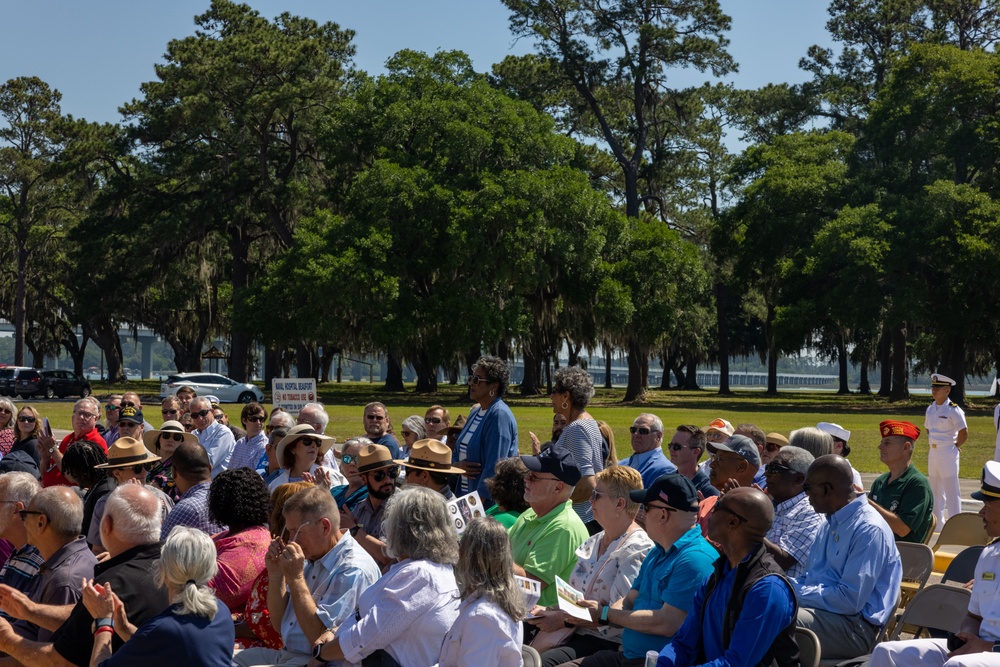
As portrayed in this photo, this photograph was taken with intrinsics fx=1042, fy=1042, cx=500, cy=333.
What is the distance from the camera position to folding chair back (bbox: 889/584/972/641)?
5.08 meters

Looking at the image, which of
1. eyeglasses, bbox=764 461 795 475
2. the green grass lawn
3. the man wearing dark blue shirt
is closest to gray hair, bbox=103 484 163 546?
the man wearing dark blue shirt

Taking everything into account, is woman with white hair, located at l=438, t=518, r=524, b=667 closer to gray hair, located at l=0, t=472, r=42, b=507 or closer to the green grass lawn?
gray hair, located at l=0, t=472, r=42, b=507

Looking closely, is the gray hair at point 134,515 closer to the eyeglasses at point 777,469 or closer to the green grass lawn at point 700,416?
the eyeglasses at point 777,469

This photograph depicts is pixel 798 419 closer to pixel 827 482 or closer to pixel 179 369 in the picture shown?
pixel 827 482

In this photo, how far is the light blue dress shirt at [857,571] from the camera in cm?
512

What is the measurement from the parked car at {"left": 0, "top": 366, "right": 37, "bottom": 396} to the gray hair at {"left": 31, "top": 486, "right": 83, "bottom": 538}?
4486cm

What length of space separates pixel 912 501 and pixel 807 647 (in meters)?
3.12

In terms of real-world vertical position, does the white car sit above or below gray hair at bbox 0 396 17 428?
below

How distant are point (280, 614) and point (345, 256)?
110ft

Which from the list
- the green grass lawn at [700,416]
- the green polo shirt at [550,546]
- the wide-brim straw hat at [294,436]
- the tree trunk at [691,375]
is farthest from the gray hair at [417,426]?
the tree trunk at [691,375]

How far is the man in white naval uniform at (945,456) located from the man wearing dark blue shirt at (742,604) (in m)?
8.43

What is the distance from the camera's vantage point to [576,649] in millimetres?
5129

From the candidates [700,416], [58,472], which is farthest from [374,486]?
[700,416]

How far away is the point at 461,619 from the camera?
4137 millimetres
